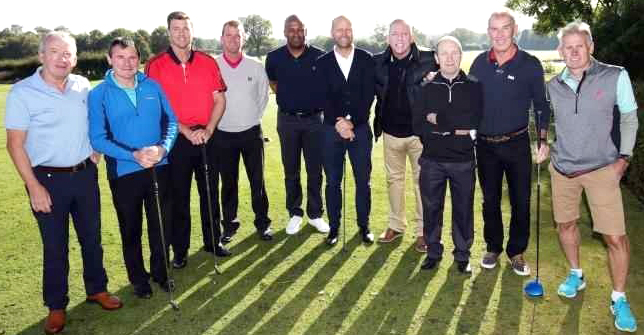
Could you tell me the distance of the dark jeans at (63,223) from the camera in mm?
4508

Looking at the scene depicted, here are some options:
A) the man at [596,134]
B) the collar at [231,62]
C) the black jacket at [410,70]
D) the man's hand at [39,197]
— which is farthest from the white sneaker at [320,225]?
the man's hand at [39,197]

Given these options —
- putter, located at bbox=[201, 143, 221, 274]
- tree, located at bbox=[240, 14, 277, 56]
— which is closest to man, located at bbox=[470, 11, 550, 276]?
putter, located at bbox=[201, 143, 221, 274]

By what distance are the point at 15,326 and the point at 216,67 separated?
3.12 metres

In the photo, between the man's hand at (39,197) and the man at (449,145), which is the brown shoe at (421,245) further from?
the man's hand at (39,197)

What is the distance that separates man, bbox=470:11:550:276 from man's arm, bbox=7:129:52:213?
4.01m

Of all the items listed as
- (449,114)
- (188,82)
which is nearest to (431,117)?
(449,114)

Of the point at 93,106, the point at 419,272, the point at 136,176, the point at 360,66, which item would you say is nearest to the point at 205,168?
the point at 136,176

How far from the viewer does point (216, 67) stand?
581 centimetres

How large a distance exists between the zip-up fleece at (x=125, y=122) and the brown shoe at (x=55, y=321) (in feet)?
4.12

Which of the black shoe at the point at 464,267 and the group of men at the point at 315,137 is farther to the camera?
Result: the black shoe at the point at 464,267

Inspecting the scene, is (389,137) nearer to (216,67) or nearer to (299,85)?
(299,85)

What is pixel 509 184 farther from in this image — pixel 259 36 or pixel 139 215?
pixel 259 36

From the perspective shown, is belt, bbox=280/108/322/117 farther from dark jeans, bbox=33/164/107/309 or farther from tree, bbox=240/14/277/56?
tree, bbox=240/14/277/56

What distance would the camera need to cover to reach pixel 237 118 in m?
6.36
